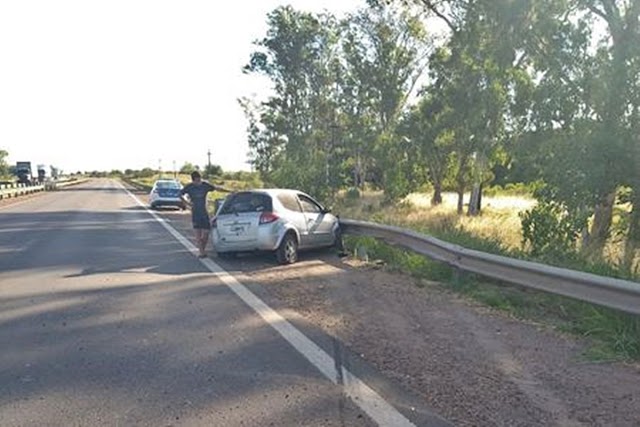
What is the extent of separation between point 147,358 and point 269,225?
663 cm

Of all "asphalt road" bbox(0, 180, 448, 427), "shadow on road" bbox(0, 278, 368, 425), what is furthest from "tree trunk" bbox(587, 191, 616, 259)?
"shadow on road" bbox(0, 278, 368, 425)

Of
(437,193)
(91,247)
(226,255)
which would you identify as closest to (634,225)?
(226,255)

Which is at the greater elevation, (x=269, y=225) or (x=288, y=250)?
(x=269, y=225)

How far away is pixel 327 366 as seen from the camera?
18.3 feet

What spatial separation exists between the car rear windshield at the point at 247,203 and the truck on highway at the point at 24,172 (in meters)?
64.5

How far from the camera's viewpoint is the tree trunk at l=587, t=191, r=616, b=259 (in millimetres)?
13914

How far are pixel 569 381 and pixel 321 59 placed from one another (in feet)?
144

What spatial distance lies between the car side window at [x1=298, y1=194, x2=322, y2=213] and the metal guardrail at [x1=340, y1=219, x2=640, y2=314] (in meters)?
2.14

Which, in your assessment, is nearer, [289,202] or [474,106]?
[289,202]

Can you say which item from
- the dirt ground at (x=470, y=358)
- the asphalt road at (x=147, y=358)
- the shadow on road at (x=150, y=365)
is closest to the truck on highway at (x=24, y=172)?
the asphalt road at (x=147, y=358)

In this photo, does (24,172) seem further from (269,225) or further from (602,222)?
(602,222)

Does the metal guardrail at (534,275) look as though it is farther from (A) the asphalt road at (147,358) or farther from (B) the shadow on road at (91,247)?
(B) the shadow on road at (91,247)

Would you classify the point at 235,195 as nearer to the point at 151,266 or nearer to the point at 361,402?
the point at 151,266

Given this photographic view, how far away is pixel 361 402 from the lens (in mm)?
4680
